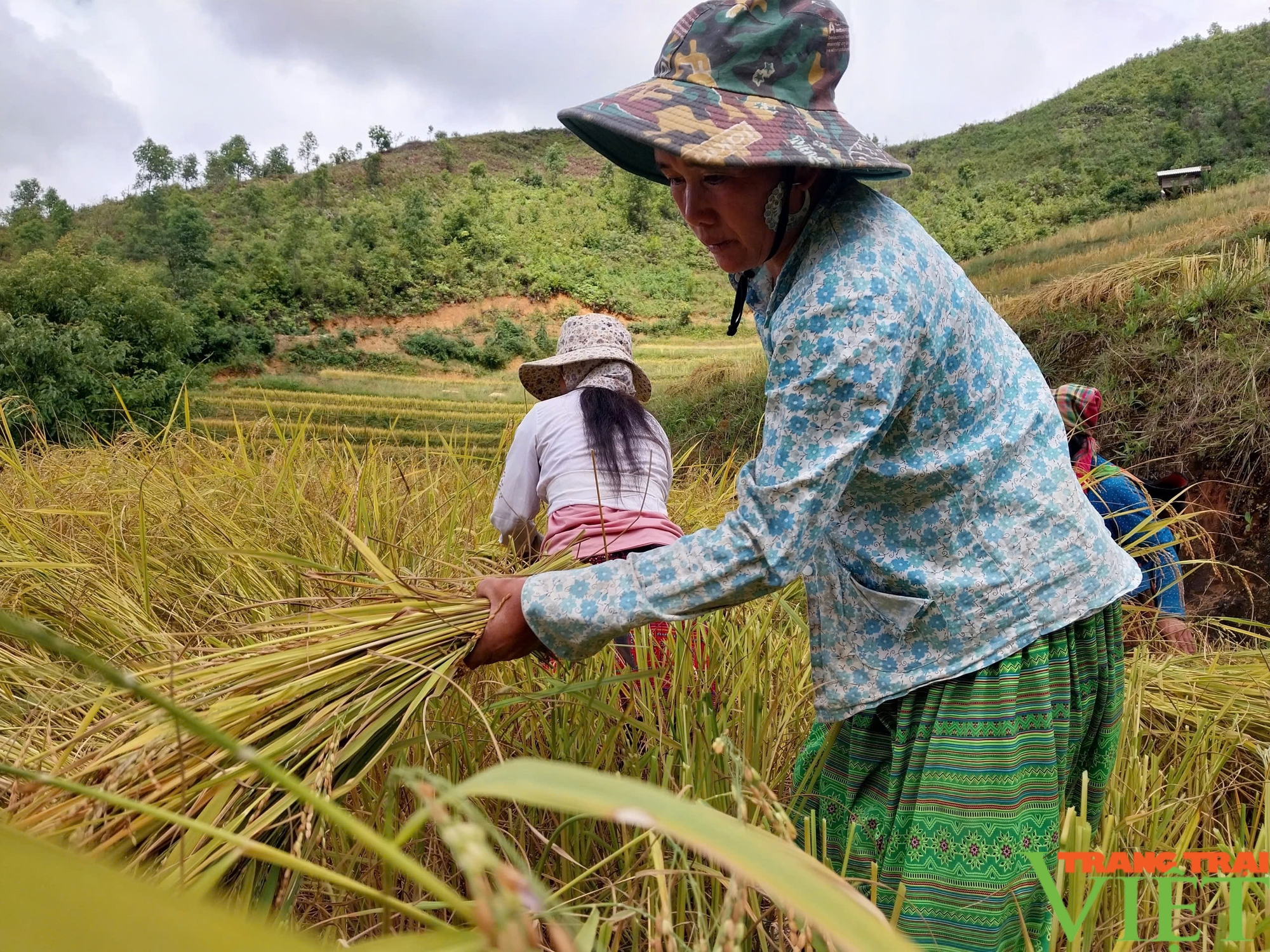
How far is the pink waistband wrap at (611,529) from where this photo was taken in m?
1.63

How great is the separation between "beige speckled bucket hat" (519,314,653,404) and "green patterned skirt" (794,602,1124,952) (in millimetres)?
1222

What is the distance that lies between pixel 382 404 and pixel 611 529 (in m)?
2.70

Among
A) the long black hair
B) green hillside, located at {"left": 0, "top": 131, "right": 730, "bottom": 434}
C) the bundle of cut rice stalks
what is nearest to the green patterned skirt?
the bundle of cut rice stalks

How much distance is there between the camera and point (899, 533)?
88cm

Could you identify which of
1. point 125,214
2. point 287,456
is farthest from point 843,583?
point 125,214

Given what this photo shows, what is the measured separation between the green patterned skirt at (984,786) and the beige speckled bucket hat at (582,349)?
1.22m

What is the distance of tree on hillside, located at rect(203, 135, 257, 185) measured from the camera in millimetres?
→ 4742

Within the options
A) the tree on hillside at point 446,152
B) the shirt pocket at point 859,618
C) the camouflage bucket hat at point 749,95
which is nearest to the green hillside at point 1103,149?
the tree on hillside at point 446,152

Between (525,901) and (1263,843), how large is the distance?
91cm

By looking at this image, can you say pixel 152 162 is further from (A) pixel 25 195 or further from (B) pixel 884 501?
(B) pixel 884 501

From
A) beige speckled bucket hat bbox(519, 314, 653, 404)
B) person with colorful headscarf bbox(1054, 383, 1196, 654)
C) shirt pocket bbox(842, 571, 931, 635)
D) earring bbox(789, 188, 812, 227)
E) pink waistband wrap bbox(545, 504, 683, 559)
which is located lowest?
A: person with colorful headscarf bbox(1054, 383, 1196, 654)

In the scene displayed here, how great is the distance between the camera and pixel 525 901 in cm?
20

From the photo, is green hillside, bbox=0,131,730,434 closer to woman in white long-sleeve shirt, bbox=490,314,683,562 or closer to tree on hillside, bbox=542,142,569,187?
tree on hillside, bbox=542,142,569,187

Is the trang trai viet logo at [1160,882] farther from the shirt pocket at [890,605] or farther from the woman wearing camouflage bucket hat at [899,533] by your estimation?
the shirt pocket at [890,605]
